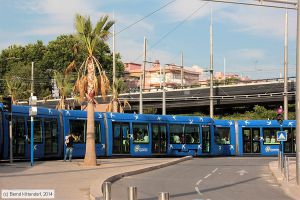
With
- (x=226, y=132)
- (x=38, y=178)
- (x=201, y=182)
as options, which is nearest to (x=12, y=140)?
(x=38, y=178)

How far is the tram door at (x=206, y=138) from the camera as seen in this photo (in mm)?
37938

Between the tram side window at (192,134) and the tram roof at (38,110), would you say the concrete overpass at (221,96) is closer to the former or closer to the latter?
the tram side window at (192,134)

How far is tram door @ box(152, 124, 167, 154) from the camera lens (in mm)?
35506

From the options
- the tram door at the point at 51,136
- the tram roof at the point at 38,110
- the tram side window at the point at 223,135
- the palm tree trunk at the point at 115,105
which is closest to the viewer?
the tram roof at the point at 38,110

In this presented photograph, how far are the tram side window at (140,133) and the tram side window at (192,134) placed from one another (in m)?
3.29

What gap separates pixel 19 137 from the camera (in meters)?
27.4

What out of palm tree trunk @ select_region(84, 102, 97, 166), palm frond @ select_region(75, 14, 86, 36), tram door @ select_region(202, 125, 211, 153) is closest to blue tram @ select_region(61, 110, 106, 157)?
palm tree trunk @ select_region(84, 102, 97, 166)

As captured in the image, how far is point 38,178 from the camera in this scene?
18625mm

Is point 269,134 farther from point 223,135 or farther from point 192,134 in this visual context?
point 192,134

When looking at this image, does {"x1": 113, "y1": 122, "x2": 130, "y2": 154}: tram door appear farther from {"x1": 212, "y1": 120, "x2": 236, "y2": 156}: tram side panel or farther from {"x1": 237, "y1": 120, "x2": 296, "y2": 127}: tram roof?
{"x1": 237, "y1": 120, "x2": 296, "y2": 127}: tram roof

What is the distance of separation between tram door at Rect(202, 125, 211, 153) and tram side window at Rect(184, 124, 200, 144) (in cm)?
47

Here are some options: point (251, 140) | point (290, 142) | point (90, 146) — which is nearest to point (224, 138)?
point (251, 140)

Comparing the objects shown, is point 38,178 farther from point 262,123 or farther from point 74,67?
point 262,123

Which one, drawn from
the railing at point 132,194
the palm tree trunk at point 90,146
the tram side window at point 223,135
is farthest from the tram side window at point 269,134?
the railing at point 132,194
